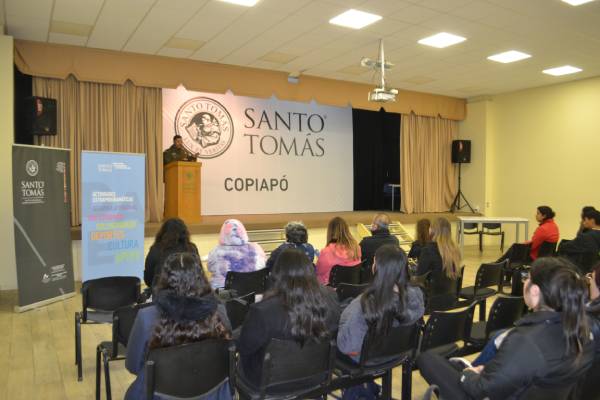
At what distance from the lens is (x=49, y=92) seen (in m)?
6.45

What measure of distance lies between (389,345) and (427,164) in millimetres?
8164

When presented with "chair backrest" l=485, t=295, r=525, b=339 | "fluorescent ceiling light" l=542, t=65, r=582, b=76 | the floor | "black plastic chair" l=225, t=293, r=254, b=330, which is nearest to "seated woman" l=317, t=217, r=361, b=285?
the floor

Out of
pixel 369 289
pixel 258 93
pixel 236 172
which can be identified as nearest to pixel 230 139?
pixel 236 172

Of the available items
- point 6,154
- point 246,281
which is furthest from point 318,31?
point 6,154

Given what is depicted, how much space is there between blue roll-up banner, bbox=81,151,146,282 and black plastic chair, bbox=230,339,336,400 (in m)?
3.69

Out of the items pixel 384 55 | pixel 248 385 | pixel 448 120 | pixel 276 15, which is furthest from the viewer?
pixel 448 120

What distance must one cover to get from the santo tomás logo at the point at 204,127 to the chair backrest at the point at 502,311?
20.1 ft

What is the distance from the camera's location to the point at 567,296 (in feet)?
5.84

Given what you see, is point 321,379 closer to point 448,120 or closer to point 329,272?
point 329,272

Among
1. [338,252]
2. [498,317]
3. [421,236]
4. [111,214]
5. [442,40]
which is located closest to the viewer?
[498,317]

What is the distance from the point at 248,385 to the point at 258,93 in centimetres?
620

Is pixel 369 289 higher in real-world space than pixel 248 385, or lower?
higher

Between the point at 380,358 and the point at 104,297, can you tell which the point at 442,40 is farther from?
the point at 104,297

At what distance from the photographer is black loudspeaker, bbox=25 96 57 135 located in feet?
19.3
